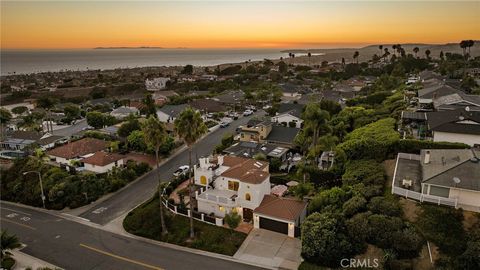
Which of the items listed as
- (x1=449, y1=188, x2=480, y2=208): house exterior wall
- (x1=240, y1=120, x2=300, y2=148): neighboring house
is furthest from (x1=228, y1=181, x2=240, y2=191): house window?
(x1=449, y1=188, x2=480, y2=208): house exterior wall

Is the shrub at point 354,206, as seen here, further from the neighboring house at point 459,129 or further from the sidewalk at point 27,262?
the sidewalk at point 27,262

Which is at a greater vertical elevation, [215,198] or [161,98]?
[161,98]

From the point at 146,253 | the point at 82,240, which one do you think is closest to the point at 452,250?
the point at 146,253

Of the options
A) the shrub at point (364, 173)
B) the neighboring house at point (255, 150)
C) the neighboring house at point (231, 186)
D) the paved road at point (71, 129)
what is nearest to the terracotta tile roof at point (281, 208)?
the neighboring house at point (231, 186)

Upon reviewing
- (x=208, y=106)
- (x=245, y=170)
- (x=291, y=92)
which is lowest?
(x=208, y=106)

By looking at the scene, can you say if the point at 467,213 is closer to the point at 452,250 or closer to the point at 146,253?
the point at 452,250

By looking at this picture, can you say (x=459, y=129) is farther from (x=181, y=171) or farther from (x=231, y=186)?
(x=181, y=171)

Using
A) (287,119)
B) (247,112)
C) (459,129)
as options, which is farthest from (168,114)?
(459,129)

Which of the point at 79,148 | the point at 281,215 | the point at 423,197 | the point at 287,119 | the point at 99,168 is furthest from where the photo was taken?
the point at 287,119

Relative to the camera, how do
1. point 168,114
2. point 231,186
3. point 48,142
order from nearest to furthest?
point 231,186
point 48,142
point 168,114
